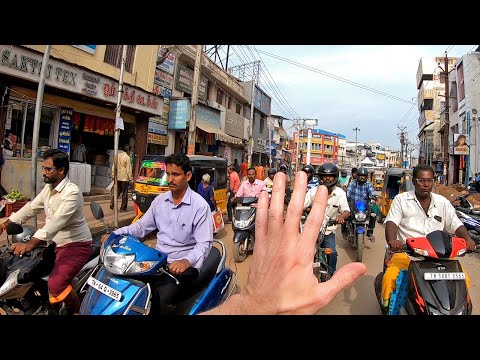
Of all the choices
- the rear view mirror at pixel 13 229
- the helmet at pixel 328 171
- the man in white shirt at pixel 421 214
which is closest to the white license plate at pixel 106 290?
the rear view mirror at pixel 13 229

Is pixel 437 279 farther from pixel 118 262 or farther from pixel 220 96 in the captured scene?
pixel 220 96

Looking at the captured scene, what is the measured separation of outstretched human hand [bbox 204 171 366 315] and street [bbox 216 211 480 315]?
2.79 meters

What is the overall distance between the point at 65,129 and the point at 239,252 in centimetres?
738

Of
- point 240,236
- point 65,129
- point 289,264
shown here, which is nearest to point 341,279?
point 289,264

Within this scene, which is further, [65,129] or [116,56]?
[116,56]

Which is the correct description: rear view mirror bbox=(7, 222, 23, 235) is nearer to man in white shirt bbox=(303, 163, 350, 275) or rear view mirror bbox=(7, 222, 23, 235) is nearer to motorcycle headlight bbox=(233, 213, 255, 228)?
man in white shirt bbox=(303, 163, 350, 275)

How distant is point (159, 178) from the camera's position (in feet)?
22.3

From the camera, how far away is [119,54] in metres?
10.9

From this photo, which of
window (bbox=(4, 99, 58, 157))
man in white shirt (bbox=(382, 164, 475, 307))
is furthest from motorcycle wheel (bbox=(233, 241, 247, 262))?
window (bbox=(4, 99, 58, 157))

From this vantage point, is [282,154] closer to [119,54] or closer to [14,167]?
[119,54]

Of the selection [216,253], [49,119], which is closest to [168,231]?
[216,253]

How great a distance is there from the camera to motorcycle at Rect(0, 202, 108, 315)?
248cm

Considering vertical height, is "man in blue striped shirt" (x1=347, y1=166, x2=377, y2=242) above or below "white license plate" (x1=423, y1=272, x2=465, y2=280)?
above
